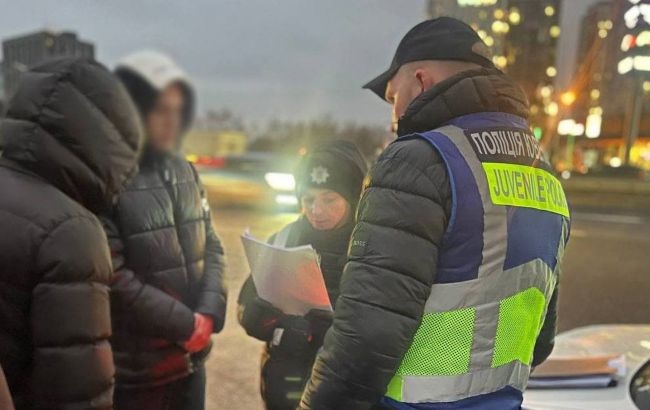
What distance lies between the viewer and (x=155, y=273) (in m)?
2.15

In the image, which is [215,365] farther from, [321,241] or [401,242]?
[401,242]

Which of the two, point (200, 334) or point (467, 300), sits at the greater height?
point (467, 300)

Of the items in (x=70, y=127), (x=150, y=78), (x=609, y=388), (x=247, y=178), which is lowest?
(x=247, y=178)

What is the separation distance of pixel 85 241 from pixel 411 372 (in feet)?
2.85

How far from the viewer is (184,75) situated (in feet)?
6.30

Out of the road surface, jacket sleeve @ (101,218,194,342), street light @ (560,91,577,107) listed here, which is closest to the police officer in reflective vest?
jacket sleeve @ (101,218,194,342)

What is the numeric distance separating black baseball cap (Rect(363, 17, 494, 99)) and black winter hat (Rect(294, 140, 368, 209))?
712 mm

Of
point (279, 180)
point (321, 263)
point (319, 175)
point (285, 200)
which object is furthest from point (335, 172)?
point (279, 180)

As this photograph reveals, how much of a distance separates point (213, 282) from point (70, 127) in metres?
1.14

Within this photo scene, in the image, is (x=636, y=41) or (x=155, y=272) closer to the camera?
(x=155, y=272)

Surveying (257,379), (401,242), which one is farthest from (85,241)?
(257,379)

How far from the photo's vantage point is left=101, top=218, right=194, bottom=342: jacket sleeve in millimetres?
2070

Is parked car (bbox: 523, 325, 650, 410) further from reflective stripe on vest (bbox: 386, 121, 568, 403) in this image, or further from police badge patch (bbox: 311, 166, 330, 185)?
police badge patch (bbox: 311, 166, 330, 185)

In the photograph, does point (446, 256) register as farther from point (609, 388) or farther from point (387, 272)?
point (609, 388)
